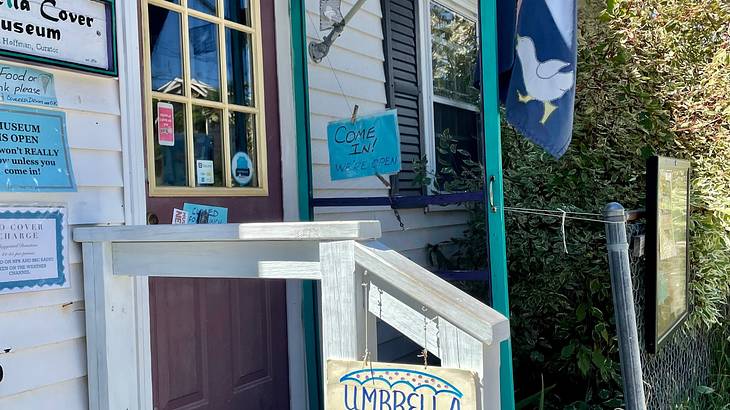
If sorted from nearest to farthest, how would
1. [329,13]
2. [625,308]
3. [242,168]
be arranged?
[625,308]
[242,168]
[329,13]

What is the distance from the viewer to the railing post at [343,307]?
161 cm

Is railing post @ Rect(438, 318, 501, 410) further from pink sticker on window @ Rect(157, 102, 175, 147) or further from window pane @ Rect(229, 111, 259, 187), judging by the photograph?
window pane @ Rect(229, 111, 259, 187)

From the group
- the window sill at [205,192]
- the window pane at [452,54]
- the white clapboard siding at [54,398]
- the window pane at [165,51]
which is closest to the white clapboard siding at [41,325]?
the white clapboard siding at [54,398]

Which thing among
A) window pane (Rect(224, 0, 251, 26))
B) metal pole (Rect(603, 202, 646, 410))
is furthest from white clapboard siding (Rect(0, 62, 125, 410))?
metal pole (Rect(603, 202, 646, 410))

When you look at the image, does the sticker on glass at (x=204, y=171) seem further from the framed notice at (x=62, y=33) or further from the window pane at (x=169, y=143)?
the framed notice at (x=62, y=33)

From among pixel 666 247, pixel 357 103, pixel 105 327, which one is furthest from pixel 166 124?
pixel 666 247

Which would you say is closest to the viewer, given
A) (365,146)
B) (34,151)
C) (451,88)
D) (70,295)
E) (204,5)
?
(34,151)

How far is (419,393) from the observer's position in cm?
150

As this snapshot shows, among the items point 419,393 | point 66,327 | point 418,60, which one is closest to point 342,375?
point 419,393

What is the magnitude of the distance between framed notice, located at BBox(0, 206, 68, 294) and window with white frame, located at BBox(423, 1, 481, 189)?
9.31 feet

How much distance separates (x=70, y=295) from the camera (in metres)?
2.24

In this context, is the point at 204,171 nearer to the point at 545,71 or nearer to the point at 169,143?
the point at 169,143

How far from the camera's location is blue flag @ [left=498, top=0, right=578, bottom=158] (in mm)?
2910

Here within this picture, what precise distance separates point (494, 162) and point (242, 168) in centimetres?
113
